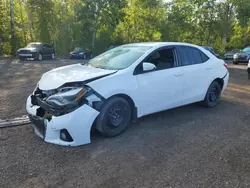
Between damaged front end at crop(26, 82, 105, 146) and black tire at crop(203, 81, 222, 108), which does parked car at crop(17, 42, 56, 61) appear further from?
damaged front end at crop(26, 82, 105, 146)

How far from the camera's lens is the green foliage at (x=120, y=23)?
26.9 meters

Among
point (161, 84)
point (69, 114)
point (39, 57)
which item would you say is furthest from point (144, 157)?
point (39, 57)

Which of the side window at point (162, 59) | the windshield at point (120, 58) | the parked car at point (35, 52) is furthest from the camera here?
the parked car at point (35, 52)

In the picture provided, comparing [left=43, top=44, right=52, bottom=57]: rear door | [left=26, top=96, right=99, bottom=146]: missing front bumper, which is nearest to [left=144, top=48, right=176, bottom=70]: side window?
[left=26, top=96, right=99, bottom=146]: missing front bumper

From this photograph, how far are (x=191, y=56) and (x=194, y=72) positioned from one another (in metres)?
0.38

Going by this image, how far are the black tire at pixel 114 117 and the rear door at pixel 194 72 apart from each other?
1.54m

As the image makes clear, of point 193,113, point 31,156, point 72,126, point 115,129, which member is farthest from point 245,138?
point 31,156

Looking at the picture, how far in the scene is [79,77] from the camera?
154 inches

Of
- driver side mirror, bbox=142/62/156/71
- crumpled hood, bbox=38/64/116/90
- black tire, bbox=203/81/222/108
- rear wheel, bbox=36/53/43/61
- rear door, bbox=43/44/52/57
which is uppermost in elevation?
driver side mirror, bbox=142/62/156/71

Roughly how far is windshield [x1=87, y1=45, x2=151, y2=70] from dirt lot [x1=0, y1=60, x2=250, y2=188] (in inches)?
45.8

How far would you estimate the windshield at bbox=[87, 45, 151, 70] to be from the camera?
4.48 meters

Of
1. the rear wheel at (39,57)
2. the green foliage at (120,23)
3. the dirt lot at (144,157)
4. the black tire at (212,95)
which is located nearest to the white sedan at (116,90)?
the black tire at (212,95)

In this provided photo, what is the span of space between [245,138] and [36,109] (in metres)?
3.48

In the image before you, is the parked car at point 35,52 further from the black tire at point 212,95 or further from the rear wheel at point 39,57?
the black tire at point 212,95
